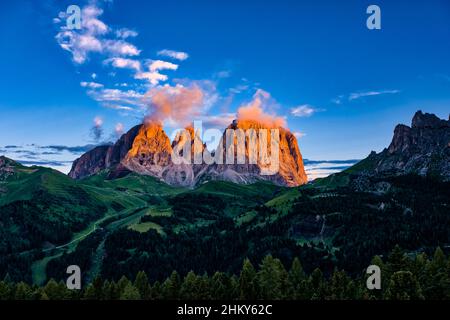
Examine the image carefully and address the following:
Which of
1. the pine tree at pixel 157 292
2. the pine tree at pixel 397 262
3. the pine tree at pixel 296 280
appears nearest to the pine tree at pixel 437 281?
the pine tree at pixel 397 262

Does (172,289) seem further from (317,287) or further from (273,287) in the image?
(317,287)

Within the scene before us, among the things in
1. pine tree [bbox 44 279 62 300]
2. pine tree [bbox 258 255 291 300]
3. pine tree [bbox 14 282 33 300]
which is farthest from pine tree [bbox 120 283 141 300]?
pine tree [bbox 14 282 33 300]

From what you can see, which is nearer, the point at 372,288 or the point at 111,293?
the point at 372,288

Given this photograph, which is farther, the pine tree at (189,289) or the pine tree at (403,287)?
the pine tree at (189,289)

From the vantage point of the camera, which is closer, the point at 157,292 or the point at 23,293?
the point at 157,292

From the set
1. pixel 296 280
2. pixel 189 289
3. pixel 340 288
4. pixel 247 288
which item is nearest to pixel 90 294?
pixel 189 289

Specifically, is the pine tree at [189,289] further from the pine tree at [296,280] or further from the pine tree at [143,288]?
the pine tree at [296,280]

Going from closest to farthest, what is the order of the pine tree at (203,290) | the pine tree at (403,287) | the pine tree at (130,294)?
the pine tree at (403,287)
the pine tree at (130,294)
the pine tree at (203,290)
